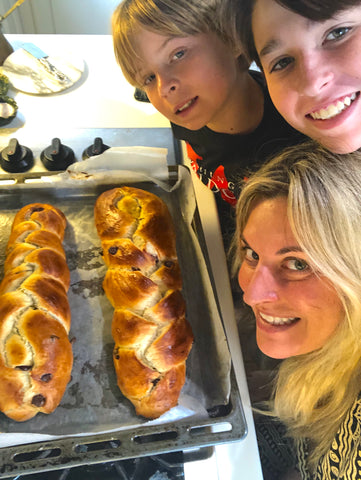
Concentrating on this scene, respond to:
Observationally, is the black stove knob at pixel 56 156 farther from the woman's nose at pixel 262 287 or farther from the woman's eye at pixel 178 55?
the woman's nose at pixel 262 287

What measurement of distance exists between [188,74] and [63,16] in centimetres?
189

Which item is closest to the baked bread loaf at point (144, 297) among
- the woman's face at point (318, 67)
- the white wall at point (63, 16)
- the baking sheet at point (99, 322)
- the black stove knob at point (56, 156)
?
the baking sheet at point (99, 322)

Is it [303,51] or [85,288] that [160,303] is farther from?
[303,51]

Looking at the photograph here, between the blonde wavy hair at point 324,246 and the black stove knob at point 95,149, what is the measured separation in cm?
52

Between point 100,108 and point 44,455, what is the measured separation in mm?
1053

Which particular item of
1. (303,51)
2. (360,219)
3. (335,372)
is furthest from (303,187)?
(335,372)

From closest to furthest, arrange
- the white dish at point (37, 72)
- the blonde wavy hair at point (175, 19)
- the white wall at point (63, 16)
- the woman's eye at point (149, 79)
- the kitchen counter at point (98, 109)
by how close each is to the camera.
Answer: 1. the blonde wavy hair at point (175, 19)
2. the woman's eye at point (149, 79)
3. the kitchen counter at point (98, 109)
4. the white dish at point (37, 72)
5. the white wall at point (63, 16)

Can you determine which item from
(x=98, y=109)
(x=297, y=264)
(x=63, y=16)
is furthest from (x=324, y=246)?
(x=63, y=16)

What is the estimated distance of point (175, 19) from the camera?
0.78m

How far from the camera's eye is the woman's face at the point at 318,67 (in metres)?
0.59

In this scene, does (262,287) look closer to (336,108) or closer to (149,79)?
(336,108)

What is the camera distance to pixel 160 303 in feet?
2.92

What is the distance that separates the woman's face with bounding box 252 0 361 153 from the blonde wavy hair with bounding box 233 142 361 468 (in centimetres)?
4

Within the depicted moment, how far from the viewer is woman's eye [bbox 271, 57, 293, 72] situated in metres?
0.65
